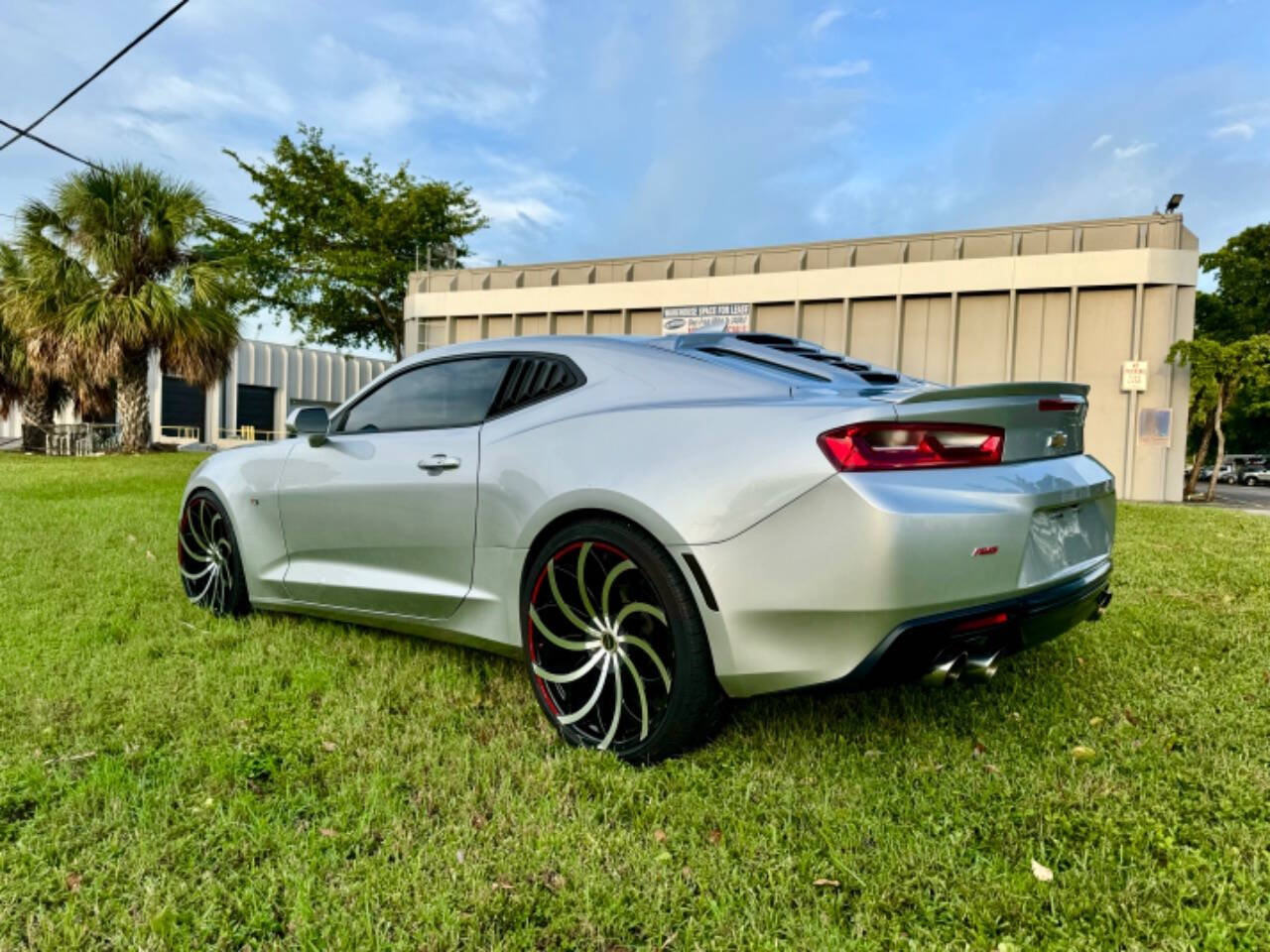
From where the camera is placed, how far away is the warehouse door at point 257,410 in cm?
3734

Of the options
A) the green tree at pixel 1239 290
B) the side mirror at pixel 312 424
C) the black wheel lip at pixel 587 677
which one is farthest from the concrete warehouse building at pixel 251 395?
the green tree at pixel 1239 290

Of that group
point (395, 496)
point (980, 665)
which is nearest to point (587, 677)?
point (395, 496)

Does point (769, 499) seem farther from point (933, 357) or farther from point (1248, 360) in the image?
point (1248, 360)

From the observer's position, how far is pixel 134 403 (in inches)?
764

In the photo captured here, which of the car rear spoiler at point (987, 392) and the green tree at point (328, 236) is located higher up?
the green tree at point (328, 236)

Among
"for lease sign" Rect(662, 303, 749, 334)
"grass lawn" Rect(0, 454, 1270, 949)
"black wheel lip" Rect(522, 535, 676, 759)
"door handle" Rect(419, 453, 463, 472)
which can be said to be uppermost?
"for lease sign" Rect(662, 303, 749, 334)

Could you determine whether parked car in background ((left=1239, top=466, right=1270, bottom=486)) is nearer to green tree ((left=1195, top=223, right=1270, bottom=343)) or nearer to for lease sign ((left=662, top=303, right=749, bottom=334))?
green tree ((left=1195, top=223, right=1270, bottom=343))

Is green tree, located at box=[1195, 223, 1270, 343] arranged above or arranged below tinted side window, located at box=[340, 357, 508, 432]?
above

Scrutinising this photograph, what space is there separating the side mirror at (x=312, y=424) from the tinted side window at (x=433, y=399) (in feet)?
0.39

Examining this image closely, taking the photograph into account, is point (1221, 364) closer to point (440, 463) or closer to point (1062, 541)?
point (1062, 541)

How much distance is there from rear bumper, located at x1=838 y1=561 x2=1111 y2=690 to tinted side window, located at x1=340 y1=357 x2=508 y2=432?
168 centimetres

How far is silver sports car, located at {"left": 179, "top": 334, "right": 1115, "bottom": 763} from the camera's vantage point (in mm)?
2064

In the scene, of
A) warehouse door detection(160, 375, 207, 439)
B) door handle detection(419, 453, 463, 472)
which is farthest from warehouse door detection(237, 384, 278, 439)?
door handle detection(419, 453, 463, 472)

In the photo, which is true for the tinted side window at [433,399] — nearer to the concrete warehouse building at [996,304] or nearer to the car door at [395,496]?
the car door at [395,496]
